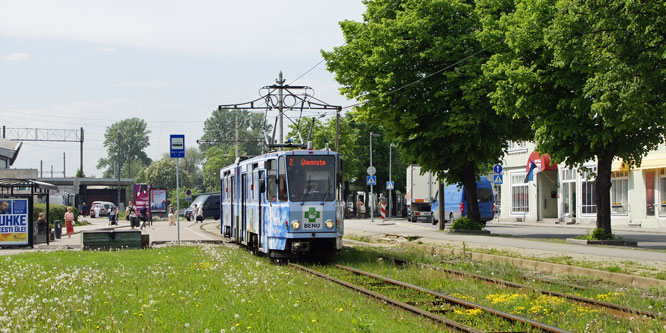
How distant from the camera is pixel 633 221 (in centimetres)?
4084

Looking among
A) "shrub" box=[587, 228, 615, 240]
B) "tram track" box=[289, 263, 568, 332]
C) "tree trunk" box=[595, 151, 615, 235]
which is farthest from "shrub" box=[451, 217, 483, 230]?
"tram track" box=[289, 263, 568, 332]

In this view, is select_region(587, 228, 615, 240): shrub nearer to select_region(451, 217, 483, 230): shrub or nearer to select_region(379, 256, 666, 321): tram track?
select_region(451, 217, 483, 230): shrub

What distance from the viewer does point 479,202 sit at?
1806 inches

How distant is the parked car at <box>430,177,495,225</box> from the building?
14.6 feet

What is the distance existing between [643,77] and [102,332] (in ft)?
50.2

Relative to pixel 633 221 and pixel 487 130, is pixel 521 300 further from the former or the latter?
pixel 633 221

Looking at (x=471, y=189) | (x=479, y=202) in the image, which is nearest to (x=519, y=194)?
(x=479, y=202)

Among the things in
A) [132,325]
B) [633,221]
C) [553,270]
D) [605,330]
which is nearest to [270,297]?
[132,325]

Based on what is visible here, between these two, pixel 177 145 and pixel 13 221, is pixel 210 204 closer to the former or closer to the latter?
pixel 13 221

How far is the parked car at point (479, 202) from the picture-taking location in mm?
45938

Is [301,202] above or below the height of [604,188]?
below

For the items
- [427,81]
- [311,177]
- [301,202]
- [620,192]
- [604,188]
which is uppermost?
[427,81]

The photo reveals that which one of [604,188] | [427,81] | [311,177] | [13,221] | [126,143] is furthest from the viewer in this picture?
[126,143]

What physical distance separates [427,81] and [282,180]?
13532 mm
